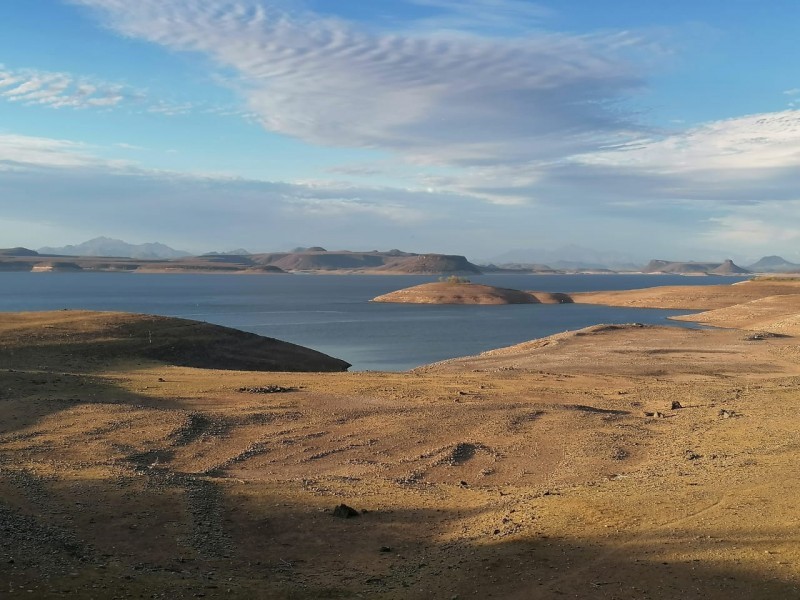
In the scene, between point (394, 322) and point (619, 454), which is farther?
point (394, 322)

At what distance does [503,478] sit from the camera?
57.8 ft

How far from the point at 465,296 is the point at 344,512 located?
12502 centimetres

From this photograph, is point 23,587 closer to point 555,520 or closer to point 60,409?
point 555,520

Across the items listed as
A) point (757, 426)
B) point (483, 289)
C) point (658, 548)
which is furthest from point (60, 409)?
point (483, 289)

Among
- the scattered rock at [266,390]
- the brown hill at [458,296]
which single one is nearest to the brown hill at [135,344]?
the scattered rock at [266,390]

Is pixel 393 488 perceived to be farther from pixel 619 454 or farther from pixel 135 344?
pixel 135 344

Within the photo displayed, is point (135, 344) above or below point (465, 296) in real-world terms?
below

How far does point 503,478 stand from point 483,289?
415 feet

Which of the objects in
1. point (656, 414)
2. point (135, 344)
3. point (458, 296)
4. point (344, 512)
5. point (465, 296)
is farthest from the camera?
point (458, 296)

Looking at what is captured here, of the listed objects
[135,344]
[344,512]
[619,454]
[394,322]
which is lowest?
[394,322]

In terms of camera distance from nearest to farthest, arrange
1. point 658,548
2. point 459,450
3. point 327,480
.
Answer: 1. point 658,548
2. point 327,480
3. point 459,450

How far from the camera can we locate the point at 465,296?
138 m

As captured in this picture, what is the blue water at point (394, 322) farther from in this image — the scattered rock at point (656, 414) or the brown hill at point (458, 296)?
the scattered rock at point (656, 414)

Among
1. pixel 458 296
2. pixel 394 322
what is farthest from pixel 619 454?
pixel 458 296
